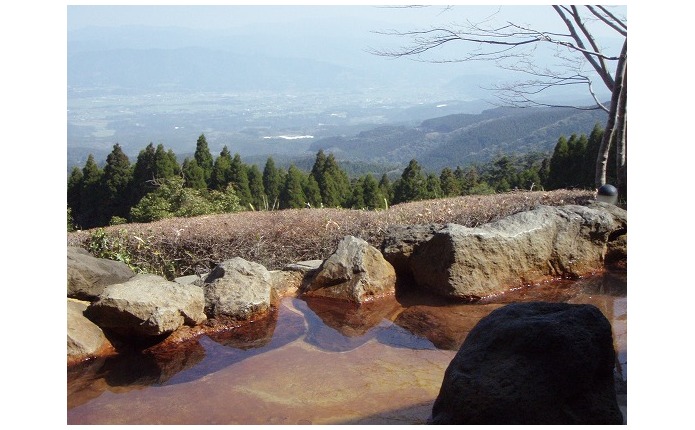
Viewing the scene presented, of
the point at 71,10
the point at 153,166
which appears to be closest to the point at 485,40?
the point at 71,10

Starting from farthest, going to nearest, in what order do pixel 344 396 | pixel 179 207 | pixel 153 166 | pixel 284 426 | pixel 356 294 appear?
pixel 153 166 < pixel 179 207 < pixel 356 294 < pixel 344 396 < pixel 284 426

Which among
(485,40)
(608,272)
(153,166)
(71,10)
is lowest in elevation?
(608,272)

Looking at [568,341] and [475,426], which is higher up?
[568,341]

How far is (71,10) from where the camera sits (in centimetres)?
352

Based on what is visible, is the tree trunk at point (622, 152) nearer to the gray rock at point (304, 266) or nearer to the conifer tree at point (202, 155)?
the gray rock at point (304, 266)

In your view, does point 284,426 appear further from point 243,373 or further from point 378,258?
point 378,258

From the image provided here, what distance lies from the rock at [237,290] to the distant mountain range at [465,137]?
10.2 metres

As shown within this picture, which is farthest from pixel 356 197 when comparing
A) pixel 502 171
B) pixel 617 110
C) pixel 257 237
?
pixel 257 237

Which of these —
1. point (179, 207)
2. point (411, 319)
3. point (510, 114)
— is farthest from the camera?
point (510, 114)

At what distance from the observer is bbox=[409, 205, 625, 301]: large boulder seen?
482cm

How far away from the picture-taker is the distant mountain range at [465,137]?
14.6m

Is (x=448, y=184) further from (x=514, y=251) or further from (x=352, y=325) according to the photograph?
(x=352, y=325)

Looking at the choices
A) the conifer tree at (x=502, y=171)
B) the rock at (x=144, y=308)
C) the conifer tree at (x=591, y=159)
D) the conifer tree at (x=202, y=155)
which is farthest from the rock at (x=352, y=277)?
the conifer tree at (x=502, y=171)

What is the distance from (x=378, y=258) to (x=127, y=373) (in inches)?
84.2
